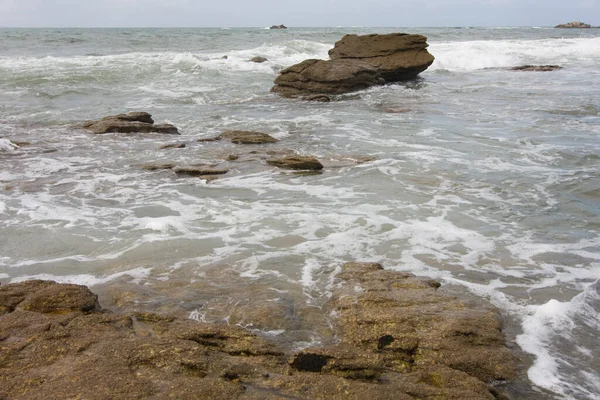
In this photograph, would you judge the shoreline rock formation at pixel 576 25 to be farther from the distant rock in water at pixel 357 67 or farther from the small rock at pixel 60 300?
the small rock at pixel 60 300

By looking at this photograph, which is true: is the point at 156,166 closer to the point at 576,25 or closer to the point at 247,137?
the point at 247,137

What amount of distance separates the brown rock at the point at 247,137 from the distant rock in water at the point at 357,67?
6.26m

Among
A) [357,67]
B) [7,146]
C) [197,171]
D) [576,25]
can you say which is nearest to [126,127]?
[7,146]

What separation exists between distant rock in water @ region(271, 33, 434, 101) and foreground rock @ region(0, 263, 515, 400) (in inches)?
520

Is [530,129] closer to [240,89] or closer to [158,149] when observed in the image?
[158,149]

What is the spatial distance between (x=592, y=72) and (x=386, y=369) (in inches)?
986

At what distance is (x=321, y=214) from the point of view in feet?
21.1

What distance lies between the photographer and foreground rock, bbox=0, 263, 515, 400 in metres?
2.68

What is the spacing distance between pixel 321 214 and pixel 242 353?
332 cm

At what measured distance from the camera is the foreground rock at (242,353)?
8.79 feet

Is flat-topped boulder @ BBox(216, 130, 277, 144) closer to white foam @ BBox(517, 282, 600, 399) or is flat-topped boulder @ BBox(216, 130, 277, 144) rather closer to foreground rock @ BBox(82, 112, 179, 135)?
foreground rock @ BBox(82, 112, 179, 135)

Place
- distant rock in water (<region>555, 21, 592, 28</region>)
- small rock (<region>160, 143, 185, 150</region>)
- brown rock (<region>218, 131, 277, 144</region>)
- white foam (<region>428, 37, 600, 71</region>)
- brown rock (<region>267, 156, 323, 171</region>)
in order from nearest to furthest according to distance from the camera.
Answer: brown rock (<region>267, 156, 323, 171</region>)
small rock (<region>160, 143, 185, 150</region>)
brown rock (<region>218, 131, 277, 144</region>)
white foam (<region>428, 37, 600, 71</region>)
distant rock in water (<region>555, 21, 592, 28</region>)

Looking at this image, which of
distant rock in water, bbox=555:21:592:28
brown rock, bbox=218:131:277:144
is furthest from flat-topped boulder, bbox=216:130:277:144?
distant rock in water, bbox=555:21:592:28

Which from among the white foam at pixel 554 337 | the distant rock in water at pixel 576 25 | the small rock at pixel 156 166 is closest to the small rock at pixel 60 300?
the white foam at pixel 554 337
